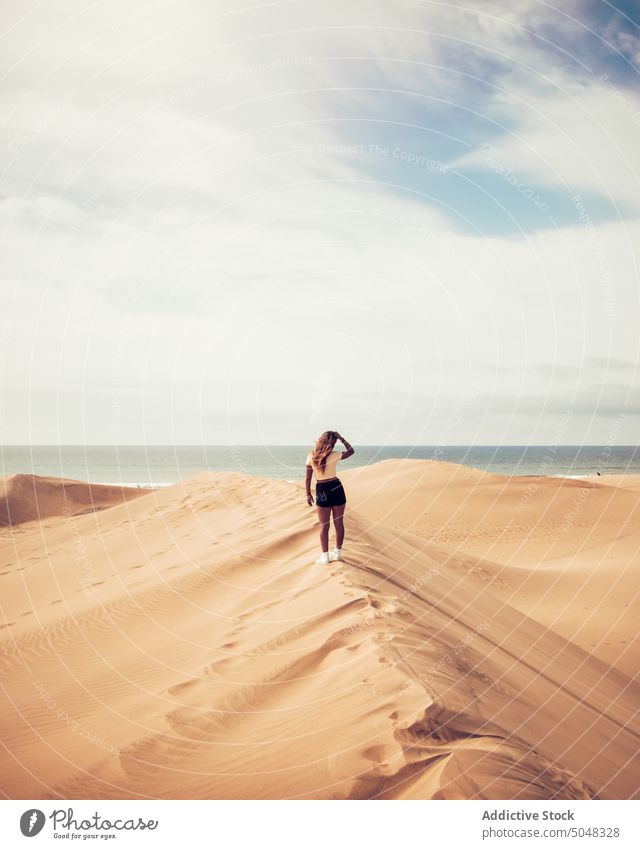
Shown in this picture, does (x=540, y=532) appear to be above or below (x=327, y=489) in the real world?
below

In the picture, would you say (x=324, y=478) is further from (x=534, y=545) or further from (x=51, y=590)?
(x=534, y=545)

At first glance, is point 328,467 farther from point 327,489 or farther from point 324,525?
point 324,525

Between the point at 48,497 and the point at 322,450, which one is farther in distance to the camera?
the point at 48,497

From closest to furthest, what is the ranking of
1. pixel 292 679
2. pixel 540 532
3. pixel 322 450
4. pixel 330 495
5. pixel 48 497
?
pixel 292 679 < pixel 322 450 < pixel 330 495 < pixel 540 532 < pixel 48 497

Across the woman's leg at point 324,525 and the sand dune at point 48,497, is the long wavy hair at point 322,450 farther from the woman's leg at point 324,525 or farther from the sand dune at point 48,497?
the sand dune at point 48,497

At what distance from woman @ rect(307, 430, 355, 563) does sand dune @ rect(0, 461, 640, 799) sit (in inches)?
12.6

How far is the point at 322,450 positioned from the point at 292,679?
3.02 m

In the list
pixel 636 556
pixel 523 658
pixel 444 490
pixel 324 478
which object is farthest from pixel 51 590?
pixel 444 490

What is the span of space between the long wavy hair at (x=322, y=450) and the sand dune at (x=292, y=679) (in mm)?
1330

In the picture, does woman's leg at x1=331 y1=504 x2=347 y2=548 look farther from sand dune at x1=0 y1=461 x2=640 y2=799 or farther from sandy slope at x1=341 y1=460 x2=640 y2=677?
sandy slope at x1=341 y1=460 x2=640 y2=677

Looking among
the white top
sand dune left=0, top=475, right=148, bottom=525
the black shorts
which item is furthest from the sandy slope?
sand dune left=0, top=475, right=148, bottom=525

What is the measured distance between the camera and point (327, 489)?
7555mm

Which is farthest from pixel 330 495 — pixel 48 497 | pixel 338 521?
pixel 48 497

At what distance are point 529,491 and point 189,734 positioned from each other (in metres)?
22.4
